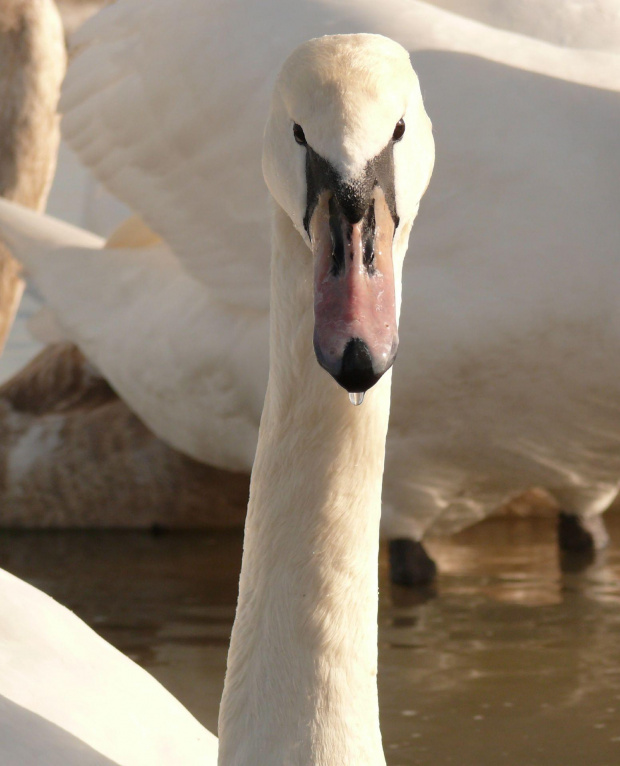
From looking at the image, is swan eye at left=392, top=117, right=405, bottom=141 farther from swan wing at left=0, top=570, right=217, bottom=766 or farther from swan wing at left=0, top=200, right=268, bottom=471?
swan wing at left=0, top=200, right=268, bottom=471

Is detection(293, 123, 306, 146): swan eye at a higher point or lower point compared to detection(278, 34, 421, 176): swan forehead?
lower

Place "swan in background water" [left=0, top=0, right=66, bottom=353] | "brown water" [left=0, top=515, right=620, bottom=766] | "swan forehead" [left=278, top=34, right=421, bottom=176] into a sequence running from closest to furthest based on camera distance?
"swan forehead" [left=278, top=34, right=421, bottom=176] → "brown water" [left=0, top=515, right=620, bottom=766] → "swan in background water" [left=0, top=0, right=66, bottom=353]

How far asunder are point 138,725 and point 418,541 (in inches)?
77.2

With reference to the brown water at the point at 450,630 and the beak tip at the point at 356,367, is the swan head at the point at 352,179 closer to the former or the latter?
the beak tip at the point at 356,367

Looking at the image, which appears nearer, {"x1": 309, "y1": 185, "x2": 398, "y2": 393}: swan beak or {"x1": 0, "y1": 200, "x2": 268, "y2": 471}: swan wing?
{"x1": 309, "y1": 185, "x2": 398, "y2": 393}: swan beak

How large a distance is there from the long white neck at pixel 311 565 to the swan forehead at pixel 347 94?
18 centimetres

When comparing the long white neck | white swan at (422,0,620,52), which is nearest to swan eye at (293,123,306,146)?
the long white neck

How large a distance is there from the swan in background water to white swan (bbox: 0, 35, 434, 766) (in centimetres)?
270

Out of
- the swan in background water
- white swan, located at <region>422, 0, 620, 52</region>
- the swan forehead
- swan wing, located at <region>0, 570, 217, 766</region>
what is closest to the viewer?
the swan forehead

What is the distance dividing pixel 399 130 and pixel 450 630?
6.89ft

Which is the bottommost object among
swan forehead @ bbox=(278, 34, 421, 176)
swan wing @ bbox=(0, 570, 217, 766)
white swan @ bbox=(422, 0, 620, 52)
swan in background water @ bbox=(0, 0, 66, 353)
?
swan in background water @ bbox=(0, 0, 66, 353)

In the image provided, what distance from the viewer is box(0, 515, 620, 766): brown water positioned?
2.87 meters

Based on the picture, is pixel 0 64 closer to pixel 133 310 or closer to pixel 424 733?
pixel 133 310

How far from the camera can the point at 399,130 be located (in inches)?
64.6
